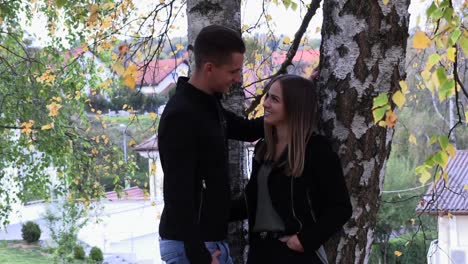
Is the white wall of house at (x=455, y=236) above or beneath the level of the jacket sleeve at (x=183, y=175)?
beneath

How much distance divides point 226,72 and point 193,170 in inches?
13.5

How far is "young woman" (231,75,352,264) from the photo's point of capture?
7.77 feet

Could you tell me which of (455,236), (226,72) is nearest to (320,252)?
(226,72)

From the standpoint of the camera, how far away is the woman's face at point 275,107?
2.46m

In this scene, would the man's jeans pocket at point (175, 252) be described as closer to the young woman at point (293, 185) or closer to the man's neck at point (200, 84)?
the young woman at point (293, 185)

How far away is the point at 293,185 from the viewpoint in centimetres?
240

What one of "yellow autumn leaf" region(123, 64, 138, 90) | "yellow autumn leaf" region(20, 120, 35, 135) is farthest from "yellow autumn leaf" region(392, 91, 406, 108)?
"yellow autumn leaf" region(20, 120, 35, 135)

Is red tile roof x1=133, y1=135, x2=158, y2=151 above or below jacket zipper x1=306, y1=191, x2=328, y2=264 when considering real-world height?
above

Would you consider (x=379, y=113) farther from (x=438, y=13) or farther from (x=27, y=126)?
(x=27, y=126)

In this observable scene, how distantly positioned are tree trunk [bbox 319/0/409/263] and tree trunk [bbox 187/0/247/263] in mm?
390

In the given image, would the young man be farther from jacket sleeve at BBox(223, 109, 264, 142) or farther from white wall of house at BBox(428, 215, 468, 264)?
white wall of house at BBox(428, 215, 468, 264)

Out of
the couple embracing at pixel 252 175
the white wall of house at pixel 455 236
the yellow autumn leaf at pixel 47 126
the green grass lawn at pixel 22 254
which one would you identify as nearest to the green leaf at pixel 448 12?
the couple embracing at pixel 252 175

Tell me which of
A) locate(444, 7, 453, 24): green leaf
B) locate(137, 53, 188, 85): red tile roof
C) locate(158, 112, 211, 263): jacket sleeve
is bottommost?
locate(158, 112, 211, 263): jacket sleeve

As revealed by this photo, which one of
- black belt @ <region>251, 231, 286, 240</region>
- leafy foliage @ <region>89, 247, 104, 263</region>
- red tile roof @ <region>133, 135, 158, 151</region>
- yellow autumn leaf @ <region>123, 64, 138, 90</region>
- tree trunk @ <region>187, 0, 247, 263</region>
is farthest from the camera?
leafy foliage @ <region>89, 247, 104, 263</region>
